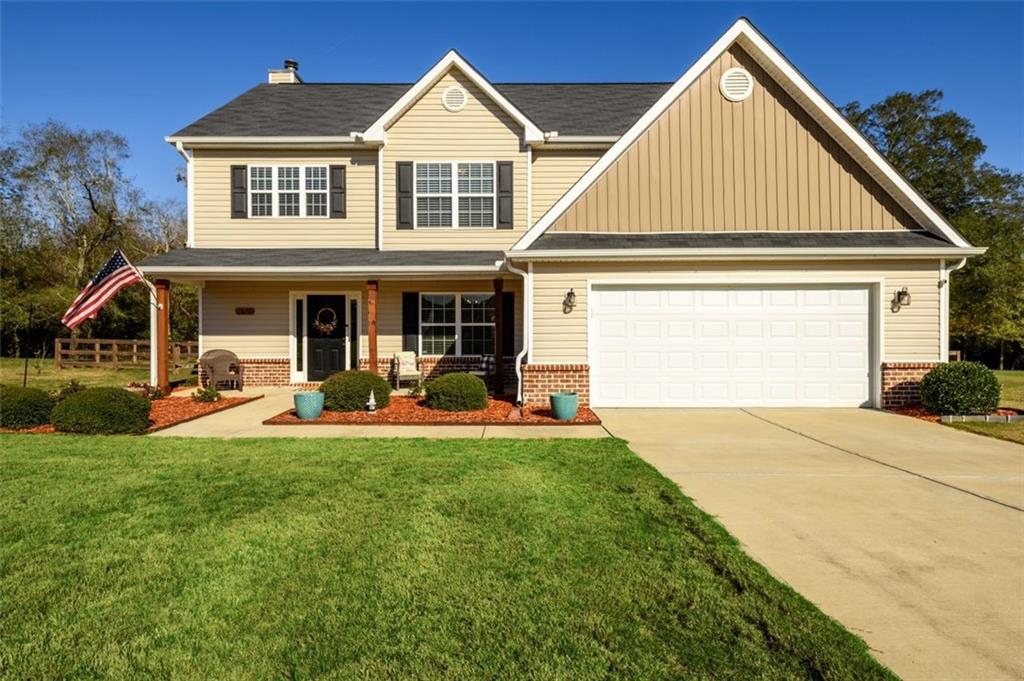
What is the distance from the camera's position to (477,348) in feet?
48.7

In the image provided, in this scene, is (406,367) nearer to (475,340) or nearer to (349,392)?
(475,340)

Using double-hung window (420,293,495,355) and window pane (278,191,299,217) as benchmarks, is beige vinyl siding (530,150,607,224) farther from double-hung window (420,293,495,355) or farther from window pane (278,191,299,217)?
window pane (278,191,299,217)

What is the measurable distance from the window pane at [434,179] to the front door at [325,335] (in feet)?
11.7

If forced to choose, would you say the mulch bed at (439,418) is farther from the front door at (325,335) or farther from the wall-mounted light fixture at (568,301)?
the front door at (325,335)

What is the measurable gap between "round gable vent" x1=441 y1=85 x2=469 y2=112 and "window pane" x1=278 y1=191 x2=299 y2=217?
4.47m

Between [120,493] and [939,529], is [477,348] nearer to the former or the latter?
[120,493]

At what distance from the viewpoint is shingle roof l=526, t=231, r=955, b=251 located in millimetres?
11070

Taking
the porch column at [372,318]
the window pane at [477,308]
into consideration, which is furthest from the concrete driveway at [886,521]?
the window pane at [477,308]

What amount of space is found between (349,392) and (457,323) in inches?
188

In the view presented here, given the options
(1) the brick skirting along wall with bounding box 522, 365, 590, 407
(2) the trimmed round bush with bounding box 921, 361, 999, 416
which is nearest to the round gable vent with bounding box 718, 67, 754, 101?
(1) the brick skirting along wall with bounding box 522, 365, 590, 407

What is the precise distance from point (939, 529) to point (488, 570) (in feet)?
12.2

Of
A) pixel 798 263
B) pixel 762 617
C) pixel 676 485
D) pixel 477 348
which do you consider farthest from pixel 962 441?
pixel 477 348

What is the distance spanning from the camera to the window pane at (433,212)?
47.9 feet

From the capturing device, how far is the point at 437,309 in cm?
1491
